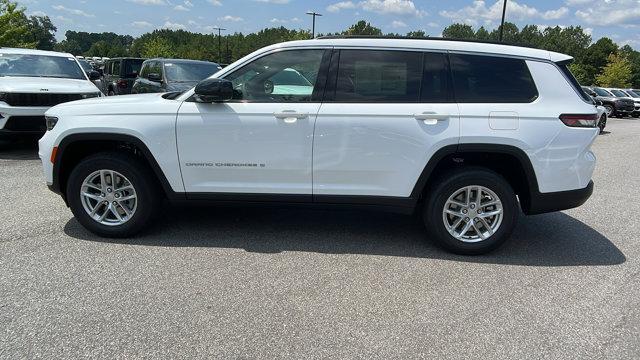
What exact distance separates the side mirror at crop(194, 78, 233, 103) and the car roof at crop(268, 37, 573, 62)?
0.61 m

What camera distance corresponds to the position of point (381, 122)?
4.07 meters

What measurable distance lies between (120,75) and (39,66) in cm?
677

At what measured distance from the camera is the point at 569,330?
316cm

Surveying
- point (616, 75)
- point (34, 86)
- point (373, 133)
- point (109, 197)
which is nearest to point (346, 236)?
point (373, 133)

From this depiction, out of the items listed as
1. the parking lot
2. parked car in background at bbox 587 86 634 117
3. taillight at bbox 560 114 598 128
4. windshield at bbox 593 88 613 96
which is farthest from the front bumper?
windshield at bbox 593 88 613 96

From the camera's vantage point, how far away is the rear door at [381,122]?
4.07m

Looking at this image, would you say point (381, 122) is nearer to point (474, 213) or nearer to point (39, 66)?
point (474, 213)

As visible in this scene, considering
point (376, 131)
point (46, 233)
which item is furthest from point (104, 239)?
point (376, 131)

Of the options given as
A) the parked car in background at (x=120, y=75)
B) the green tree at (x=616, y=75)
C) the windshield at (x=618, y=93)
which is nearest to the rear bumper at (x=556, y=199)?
the parked car in background at (x=120, y=75)

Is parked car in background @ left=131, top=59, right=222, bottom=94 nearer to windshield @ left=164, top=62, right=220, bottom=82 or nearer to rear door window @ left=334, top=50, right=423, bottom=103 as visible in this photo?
windshield @ left=164, top=62, right=220, bottom=82

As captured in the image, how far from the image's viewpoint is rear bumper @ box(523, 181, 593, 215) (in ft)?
13.7

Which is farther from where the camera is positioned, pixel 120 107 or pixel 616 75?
pixel 616 75

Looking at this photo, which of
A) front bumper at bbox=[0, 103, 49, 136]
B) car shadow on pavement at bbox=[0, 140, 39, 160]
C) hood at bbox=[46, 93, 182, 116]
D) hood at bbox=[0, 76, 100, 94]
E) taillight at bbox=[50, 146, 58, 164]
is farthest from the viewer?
car shadow on pavement at bbox=[0, 140, 39, 160]

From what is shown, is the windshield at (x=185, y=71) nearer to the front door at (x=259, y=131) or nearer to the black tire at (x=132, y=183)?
the black tire at (x=132, y=183)
